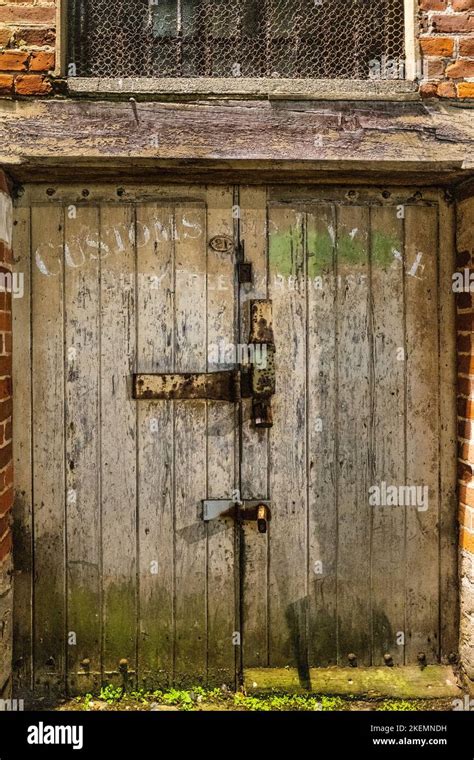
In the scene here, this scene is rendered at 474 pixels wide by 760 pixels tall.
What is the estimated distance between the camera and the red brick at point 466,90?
2273 mm

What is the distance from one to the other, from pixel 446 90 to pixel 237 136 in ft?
2.82

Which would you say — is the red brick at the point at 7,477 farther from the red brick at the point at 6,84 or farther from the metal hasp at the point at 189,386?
the red brick at the point at 6,84

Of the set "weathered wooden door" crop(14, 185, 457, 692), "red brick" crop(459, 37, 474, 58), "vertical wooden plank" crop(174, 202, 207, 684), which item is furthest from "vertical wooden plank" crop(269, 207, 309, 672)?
"red brick" crop(459, 37, 474, 58)

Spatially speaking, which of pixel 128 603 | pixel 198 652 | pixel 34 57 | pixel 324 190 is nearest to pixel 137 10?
pixel 34 57

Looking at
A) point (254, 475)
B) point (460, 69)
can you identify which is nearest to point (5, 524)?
point (254, 475)

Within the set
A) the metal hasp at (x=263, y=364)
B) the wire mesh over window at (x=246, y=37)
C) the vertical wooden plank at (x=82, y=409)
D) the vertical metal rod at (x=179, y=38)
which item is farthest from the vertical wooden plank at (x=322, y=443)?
the vertical wooden plank at (x=82, y=409)

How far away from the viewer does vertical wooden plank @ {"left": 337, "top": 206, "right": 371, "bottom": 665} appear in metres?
2.56

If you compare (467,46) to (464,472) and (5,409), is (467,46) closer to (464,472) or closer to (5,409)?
(464,472)

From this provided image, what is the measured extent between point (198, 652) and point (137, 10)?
276cm

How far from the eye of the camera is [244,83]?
7.61 ft

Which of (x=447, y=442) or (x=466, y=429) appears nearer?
(x=466, y=429)

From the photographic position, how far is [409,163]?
88.5 inches

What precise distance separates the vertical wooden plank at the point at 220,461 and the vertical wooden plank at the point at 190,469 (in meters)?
0.03

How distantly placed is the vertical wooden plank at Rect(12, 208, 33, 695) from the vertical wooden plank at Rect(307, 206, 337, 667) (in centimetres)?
123
